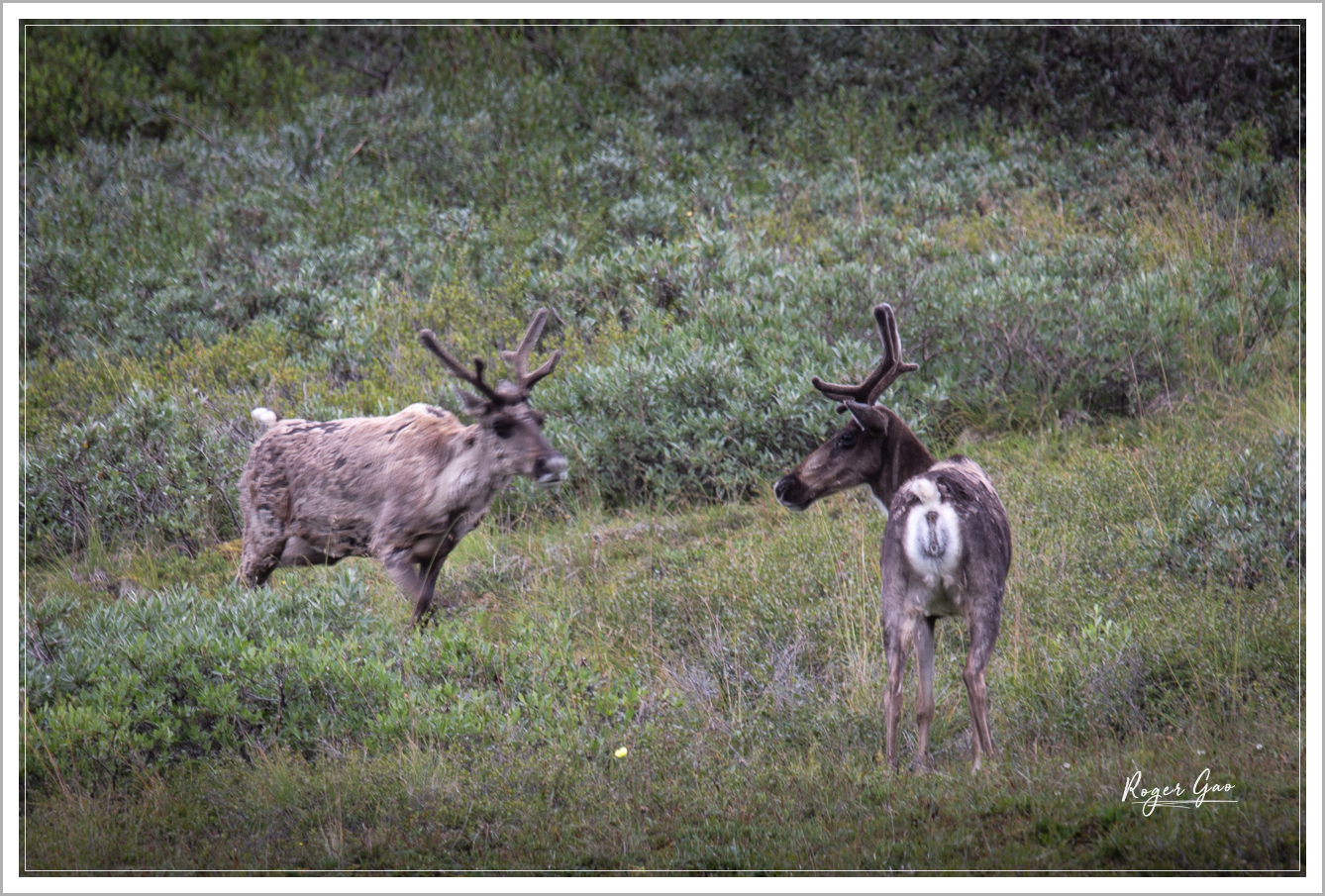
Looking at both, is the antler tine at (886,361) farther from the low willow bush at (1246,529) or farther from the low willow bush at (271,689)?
the low willow bush at (1246,529)

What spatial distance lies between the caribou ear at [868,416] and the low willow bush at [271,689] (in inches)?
73.5

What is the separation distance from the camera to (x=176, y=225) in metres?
15.3

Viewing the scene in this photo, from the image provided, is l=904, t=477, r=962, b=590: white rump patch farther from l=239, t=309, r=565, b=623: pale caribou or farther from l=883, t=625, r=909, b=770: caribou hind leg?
l=239, t=309, r=565, b=623: pale caribou

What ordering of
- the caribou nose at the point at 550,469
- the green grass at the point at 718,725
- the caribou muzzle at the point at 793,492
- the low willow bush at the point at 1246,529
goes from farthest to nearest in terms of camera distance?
the caribou nose at the point at 550,469 < the low willow bush at the point at 1246,529 < the caribou muzzle at the point at 793,492 < the green grass at the point at 718,725

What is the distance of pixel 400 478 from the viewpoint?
25.3 ft

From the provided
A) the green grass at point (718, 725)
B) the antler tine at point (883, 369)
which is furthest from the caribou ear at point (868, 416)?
the green grass at point (718, 725)

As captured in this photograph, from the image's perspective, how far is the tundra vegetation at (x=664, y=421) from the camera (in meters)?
5.14

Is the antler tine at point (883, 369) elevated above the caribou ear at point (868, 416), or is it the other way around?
the antler tine at point (883, 369)

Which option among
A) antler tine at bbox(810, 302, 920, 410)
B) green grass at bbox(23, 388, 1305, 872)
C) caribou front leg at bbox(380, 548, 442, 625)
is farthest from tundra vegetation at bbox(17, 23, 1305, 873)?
antler tine at bbox(810, 302, 920, 410)

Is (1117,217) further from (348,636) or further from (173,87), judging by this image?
(173,87)

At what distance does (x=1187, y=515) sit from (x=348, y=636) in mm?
5276

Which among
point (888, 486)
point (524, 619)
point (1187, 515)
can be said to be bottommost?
point (524, 619)

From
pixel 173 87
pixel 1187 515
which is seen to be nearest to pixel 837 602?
pixel 1187 515

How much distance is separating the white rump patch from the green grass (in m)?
0.87
